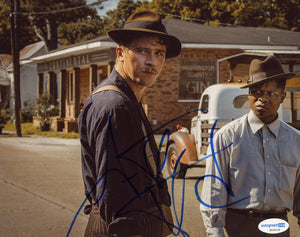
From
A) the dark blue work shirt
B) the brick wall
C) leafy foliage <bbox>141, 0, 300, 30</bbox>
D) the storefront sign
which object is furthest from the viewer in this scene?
leafy foliage <bbox>141, 0, 300, 30</bbox>

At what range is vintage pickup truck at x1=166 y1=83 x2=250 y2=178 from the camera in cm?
1081

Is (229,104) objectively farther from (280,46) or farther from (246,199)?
(280,46)

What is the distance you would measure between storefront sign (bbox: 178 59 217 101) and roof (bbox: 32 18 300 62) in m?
1.14

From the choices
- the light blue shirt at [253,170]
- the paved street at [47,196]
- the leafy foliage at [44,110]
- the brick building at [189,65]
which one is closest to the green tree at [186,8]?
the brick building at [189,65]

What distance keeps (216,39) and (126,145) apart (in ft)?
71.4

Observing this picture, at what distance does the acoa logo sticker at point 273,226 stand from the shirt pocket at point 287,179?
237mm

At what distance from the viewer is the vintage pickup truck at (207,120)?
35.5 feet

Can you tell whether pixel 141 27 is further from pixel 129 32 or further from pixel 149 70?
pixel 149 70

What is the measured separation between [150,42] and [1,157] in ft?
44.1

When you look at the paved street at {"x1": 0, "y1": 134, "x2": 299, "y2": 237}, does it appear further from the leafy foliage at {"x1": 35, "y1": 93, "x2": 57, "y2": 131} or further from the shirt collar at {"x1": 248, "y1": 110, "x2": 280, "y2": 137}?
the leafy foliage at {"x1": 35, "y1": 93, "x2": 57, "y2": 131}

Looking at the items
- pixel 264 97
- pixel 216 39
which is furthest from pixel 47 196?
pixel 216 39

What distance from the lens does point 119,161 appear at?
2137mm

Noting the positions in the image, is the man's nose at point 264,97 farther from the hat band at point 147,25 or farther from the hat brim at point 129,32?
the hat band at point 147,25

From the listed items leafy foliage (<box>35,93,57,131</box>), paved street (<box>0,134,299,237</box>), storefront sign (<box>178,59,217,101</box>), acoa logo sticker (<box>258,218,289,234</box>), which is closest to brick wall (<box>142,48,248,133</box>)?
storefront sign (<box>178,59,217,101</box>)
